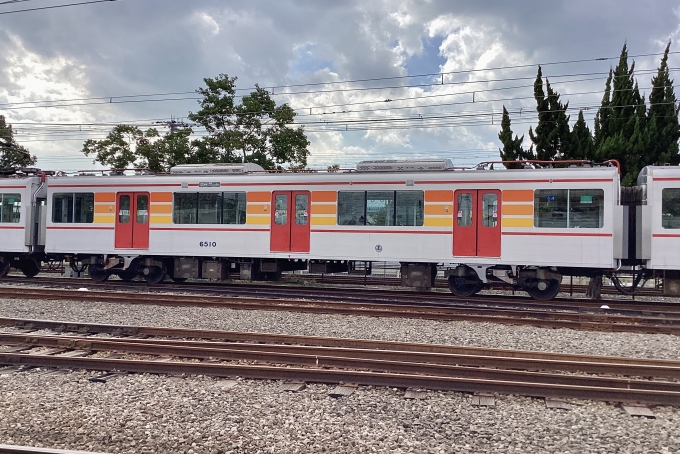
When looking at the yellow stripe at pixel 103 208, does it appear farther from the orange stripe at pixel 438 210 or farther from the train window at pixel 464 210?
the train window at pixel 464 210

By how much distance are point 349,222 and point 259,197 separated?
267cm

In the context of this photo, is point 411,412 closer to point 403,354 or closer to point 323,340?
point 403,354

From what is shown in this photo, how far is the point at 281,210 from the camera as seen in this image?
619 inches

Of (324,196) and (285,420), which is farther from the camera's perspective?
(324,196)

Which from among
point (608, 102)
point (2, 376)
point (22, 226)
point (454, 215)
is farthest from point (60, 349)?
point (608, 102)

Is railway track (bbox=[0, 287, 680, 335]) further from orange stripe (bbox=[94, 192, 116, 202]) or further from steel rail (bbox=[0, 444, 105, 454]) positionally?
steel rail (bbox=[0, 444, 105, 454])

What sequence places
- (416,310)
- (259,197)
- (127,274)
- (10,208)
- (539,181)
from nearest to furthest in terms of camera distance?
(416,310)
(539,181)
(259,197)
(127,274)
(10,208)

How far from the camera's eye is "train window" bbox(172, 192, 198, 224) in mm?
16500

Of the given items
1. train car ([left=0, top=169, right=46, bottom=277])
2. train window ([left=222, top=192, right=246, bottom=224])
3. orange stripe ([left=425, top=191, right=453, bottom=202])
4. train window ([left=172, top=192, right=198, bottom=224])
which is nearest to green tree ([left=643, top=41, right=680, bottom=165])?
orange stripe ([left=425, top=191, right=453, bottom=202])

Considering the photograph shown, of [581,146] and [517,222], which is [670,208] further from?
[581,146]

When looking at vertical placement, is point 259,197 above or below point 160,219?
above

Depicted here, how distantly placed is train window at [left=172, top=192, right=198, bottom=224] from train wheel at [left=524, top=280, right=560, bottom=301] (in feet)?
30.8

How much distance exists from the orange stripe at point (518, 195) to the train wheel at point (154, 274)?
1019 centimetres

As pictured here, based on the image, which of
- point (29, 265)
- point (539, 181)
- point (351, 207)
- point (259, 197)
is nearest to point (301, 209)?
point (259, 197)
